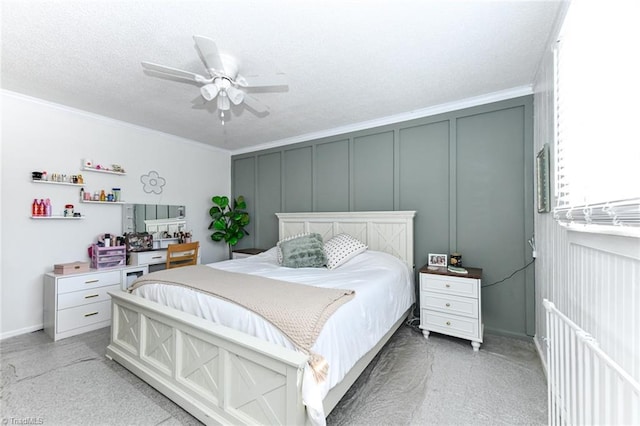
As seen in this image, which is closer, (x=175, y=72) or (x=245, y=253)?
(x=175, y=72)

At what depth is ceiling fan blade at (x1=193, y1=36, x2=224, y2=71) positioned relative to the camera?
158 cm

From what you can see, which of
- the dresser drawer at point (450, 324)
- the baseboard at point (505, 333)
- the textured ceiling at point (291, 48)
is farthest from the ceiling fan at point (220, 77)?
the baseboard at point (505, 333)

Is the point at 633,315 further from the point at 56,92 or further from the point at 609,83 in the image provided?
the point at 56,92

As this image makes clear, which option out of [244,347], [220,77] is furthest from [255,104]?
[244,347]

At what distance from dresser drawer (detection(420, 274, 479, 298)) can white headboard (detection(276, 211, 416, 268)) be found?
17.0 inches

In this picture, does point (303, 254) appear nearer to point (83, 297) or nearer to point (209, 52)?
point (209, 52)

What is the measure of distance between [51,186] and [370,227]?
12.7ft

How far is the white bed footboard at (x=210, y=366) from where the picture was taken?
4.38ft

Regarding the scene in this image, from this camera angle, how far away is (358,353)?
1732 millimetres

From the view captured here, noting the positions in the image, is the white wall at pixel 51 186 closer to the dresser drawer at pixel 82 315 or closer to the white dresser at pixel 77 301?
the white dresser at pixel 77 301

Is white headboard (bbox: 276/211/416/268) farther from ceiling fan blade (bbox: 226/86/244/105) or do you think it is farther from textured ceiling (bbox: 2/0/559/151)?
ceiling fan blade (bbox: 226/86/244/105)

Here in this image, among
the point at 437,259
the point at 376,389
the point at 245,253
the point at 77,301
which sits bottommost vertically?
the point at 376,389

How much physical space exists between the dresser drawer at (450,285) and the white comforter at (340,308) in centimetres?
21

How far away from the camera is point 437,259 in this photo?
2.92 meters
